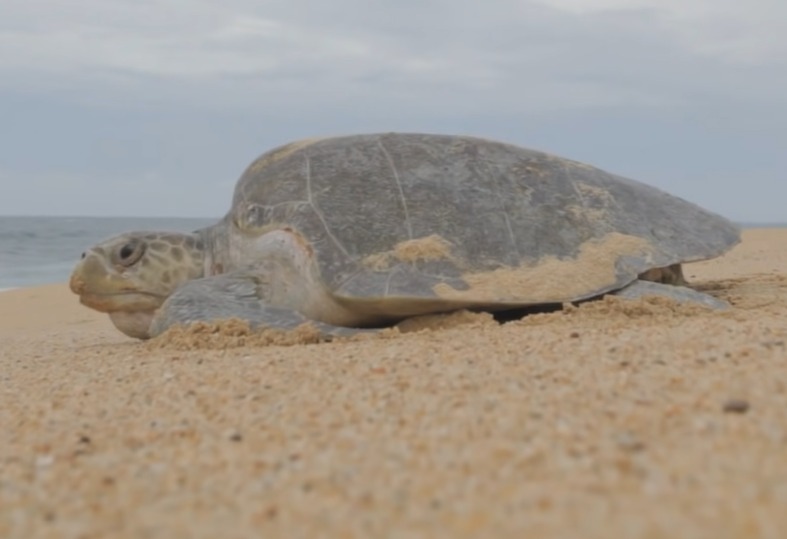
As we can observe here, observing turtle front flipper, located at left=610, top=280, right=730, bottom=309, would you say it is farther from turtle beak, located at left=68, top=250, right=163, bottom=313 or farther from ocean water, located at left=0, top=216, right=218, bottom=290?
ocean water, located at left=0, top=216, right=218, bottom=290

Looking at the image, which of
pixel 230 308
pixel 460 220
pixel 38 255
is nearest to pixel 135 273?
pixel 230 308

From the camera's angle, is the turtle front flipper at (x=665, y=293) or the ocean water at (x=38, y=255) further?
the ocean water at (x=38, y=255)

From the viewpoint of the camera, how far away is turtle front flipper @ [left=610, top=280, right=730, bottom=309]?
5.02 m

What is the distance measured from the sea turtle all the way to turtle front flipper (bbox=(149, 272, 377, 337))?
0.01 metres

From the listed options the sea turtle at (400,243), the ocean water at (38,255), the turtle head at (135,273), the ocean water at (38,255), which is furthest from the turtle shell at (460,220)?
the ocean water at (38,255)

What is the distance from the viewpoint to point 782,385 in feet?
7.41

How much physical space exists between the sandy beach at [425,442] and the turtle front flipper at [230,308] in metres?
0.93

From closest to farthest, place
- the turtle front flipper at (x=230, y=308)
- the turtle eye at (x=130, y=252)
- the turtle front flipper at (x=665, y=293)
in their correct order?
the turtle front flipper at (x=230, y=308)
the turtle front flipper at (x=665, y=293)
the turtle eye at (x=130, y=252)

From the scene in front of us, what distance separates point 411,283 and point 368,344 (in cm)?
67

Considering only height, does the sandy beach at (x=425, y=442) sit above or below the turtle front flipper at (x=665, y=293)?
below

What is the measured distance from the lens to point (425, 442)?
2.00 metres

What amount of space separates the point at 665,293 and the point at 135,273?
3.26m

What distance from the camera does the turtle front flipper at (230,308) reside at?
479cm

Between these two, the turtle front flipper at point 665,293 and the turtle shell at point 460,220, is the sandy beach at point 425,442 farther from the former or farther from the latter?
the turtle front flipper at point 665,293
